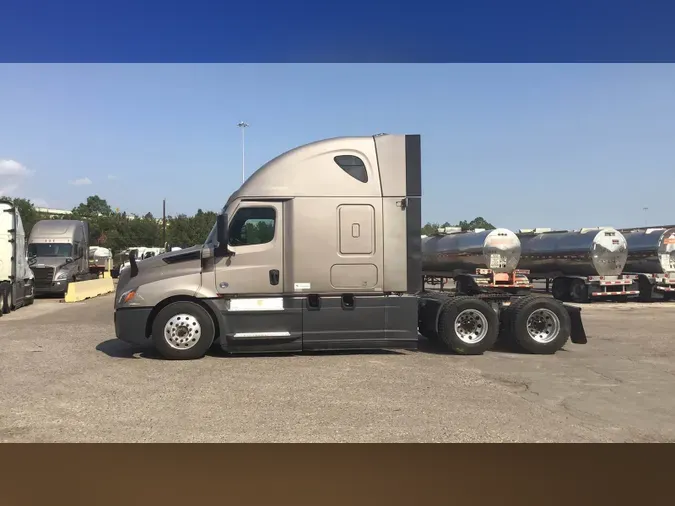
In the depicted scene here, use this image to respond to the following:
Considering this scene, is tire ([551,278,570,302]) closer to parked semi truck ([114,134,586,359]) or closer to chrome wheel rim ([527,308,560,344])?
chrome wheel rim ([527,308,560,344])

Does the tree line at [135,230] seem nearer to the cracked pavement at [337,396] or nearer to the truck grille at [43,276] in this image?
the truck grille at [43,276]

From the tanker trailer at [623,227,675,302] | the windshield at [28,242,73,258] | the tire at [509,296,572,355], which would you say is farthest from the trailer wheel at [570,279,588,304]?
the windshield at [28,242,73,258]

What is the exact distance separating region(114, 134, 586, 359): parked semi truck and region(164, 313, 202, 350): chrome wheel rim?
0.02 metres

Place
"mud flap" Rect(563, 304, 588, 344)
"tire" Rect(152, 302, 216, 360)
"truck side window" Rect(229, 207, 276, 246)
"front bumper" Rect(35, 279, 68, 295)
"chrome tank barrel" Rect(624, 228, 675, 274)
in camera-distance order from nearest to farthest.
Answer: "tire" Rect(152, 302, 216, 360) → "truck side window" Rect(229, 207, 276, 246) → "mud flap" Rect(563, 304, 588, 344) → "chrome tank barrel" Rect(624, 228, 675, 274) → "front bumper" Rect(35, 279, 68, 295)

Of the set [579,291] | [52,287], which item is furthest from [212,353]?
[579,291]

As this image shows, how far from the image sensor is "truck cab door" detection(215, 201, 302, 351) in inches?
369

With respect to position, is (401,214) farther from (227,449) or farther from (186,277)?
(227,449)

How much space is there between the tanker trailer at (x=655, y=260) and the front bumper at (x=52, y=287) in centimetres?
2444

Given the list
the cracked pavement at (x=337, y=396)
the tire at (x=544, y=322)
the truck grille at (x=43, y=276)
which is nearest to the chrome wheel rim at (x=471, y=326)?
the cracked pavement at (x=337, y=396)

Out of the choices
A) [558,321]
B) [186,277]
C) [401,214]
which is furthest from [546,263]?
[186,277]

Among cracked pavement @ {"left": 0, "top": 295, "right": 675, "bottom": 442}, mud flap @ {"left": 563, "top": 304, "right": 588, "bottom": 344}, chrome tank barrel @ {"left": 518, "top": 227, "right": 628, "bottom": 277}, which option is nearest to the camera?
cracked pavement @ {"left": 0, "top": 295, "right": 675, "bottom": 442}

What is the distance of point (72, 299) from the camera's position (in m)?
22.2

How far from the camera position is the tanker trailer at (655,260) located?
22.6 metres

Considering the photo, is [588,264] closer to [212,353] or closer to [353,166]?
[353,166]
